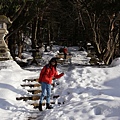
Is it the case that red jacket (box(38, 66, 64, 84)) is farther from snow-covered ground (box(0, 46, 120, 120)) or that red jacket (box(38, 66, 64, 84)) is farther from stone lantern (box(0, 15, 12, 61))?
stone lantern (box(0, 15, 12, 61))

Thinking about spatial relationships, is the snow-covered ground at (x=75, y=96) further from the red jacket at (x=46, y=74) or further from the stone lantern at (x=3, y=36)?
the stone lantern at (x=3, y=36)

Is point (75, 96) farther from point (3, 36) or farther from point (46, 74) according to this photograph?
point (3, 36)

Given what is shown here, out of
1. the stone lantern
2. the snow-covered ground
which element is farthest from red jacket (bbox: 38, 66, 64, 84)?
the stone lantern

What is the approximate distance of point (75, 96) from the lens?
10.5 meters

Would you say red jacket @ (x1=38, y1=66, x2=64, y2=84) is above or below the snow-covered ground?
above

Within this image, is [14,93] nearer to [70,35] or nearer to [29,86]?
[29,86]

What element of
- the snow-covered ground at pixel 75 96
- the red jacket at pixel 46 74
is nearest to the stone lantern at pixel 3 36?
the snow-covered ground at pixel 75 96

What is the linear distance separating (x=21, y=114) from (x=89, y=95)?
8.17 feet

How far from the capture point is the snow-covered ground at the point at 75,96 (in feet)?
25.8

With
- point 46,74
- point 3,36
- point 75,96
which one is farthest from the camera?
point 3,36

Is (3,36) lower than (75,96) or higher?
higher

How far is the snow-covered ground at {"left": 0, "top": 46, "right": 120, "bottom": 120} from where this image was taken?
25.8 ft

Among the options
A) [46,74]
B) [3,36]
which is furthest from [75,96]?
[3,36]

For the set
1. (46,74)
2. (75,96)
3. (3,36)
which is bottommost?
(75,96)
